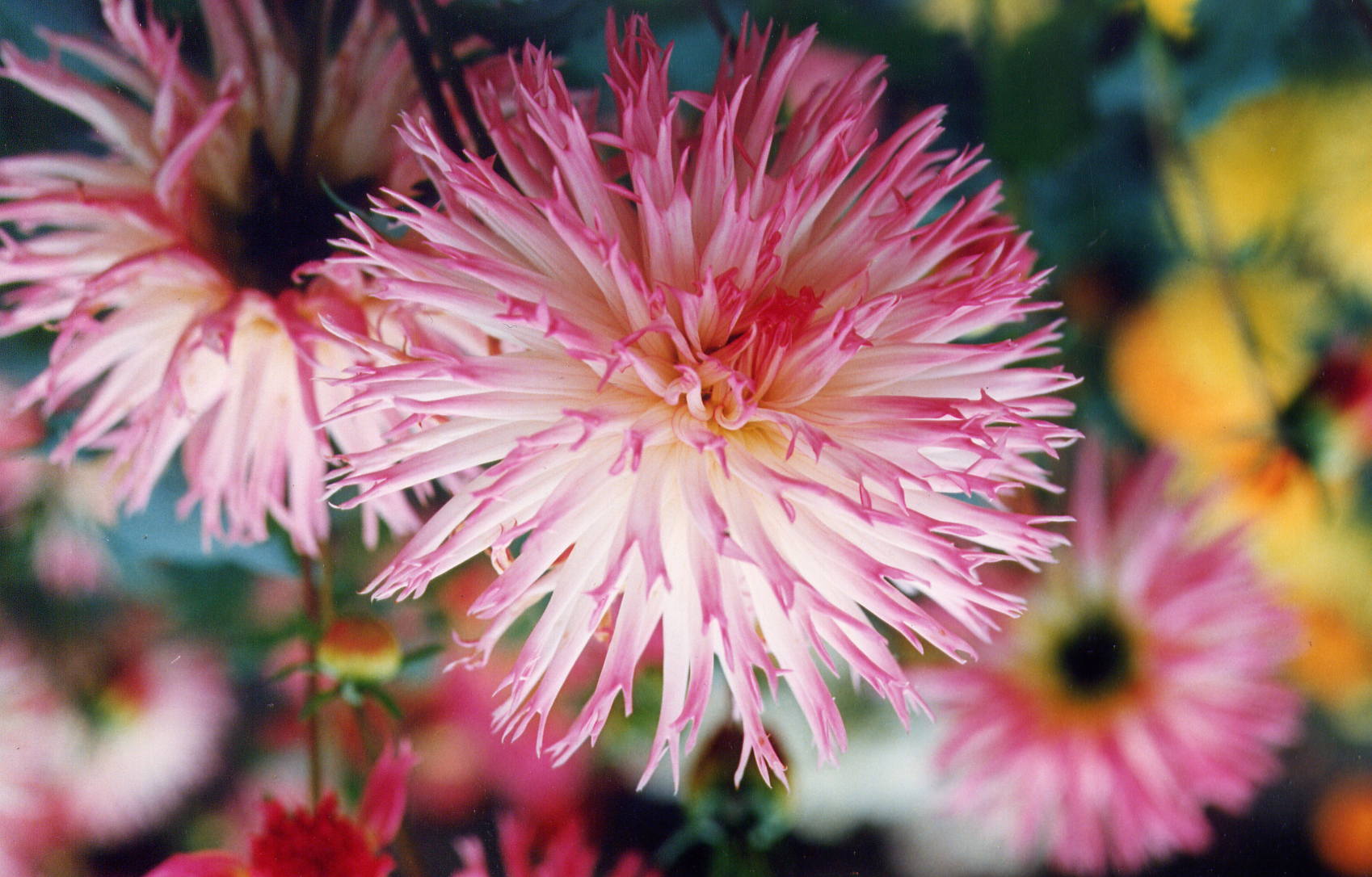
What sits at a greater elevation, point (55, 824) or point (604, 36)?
point (604, 36)

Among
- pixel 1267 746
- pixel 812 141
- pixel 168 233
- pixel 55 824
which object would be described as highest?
pixel 168 233

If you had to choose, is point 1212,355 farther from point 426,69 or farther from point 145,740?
point 145,740

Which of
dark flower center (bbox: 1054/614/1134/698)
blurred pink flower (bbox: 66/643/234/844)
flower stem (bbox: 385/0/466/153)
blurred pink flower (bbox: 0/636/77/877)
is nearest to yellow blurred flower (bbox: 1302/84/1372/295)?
dark flower center (bbox: 1054/614/1134/698)

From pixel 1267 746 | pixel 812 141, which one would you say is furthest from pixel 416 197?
pixel 1267 746

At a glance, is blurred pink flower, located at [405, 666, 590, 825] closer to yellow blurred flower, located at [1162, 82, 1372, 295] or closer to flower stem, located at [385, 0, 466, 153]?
flower stem, located at [385, 0, 466, 153]

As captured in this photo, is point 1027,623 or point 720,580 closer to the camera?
point 720,580

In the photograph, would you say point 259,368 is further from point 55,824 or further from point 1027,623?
point 1027,623
